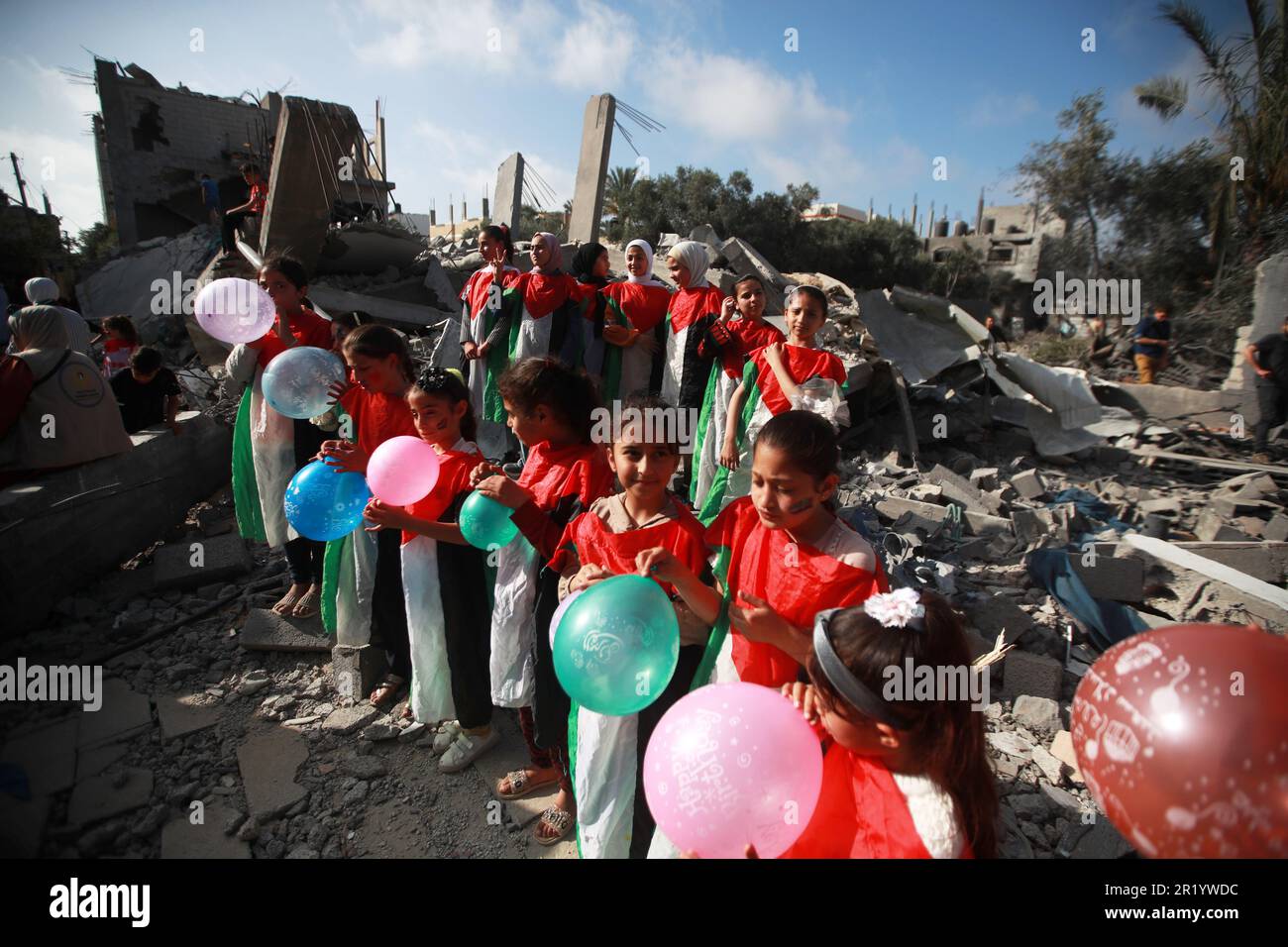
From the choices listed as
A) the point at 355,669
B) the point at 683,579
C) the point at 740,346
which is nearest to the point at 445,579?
the point at 355,669

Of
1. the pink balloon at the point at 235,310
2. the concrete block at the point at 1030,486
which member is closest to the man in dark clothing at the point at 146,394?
the pink balloon at the point at 235,310

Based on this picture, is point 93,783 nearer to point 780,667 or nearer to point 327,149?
point 780,667

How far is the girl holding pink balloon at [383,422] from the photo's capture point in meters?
3.04

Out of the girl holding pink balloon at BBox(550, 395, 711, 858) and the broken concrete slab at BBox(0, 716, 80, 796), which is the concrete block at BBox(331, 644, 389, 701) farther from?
the girl holding pink balloon at BBox(550, 395, 711, 858)

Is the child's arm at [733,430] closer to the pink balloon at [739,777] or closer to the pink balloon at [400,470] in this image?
the pink balloon at [400,470]

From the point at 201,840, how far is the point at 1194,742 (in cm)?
330

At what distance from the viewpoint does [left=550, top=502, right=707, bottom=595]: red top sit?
1.94 meters

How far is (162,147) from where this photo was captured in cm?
1677

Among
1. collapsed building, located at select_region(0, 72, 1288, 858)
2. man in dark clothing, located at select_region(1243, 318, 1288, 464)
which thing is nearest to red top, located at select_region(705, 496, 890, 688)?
collapsed building, located at select_region(0, 72, 1288, 858)

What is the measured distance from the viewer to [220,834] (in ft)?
8.34

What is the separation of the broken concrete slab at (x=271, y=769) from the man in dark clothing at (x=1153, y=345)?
38.6ft

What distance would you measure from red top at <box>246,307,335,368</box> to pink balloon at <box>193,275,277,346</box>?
0.13m

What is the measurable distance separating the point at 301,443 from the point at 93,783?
187 centimetres

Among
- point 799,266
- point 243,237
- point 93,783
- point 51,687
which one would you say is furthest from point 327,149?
point 799,266
